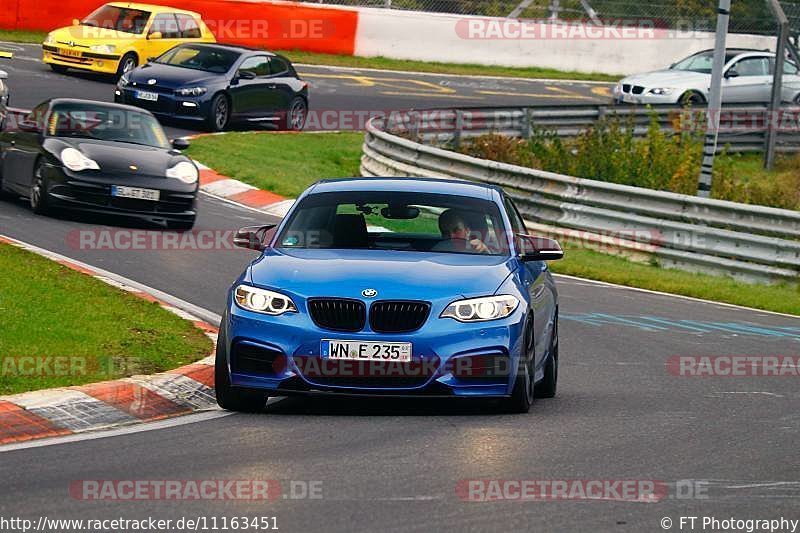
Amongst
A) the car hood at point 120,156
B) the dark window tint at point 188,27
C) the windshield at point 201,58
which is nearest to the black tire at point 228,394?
the car hood at point 120,156

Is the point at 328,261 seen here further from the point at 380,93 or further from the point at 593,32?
the point at 593,32

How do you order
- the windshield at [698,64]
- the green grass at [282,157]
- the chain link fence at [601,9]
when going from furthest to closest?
the chain link fence at [601,9]
the windshield at [698,64]
the green grass at [282,157]

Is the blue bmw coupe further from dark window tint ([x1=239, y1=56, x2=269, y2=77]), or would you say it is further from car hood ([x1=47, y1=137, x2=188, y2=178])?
dark window tint ([x1=239, y1=56, x2=269, y2=77])

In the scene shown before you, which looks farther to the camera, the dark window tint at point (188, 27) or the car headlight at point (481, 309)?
the dark window tint at point (188, 27)

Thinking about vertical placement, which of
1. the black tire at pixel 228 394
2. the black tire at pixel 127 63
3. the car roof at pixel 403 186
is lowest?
the black tire at pixel 127 63

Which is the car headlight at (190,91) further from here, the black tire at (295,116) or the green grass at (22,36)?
the green grass at (22,36)

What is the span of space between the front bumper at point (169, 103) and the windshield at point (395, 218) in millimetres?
18936

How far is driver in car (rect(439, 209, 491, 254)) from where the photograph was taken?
10617mm

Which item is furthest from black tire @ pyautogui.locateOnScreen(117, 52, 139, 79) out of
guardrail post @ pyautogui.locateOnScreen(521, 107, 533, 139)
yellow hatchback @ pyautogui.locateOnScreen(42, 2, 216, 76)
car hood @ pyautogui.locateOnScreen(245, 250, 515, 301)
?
car hood @ pyautogui.locateOnScreen(245, 250, 515, 301)

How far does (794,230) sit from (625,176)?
652 cm

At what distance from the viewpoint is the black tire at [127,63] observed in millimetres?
33969

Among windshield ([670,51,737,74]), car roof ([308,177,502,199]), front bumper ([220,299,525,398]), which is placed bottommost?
windshield ([670,51,737,74])

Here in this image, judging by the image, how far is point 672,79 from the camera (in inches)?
1421

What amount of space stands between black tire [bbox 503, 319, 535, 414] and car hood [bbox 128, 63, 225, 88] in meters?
20.4
